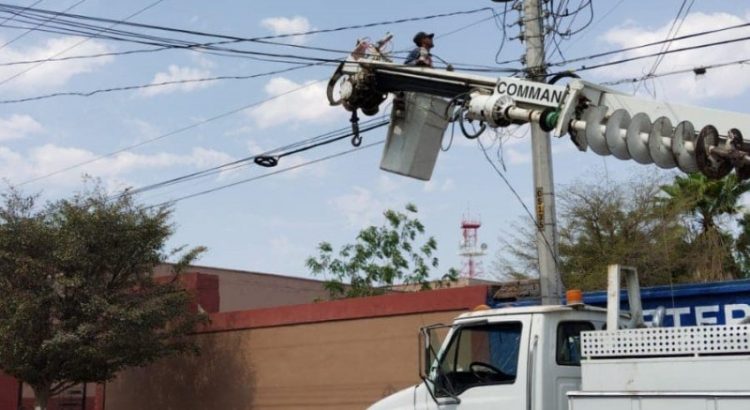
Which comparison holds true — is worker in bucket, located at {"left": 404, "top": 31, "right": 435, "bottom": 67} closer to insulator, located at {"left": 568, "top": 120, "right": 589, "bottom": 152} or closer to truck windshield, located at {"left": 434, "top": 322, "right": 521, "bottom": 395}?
insulator, located at {"left": 568, "top": 120, "right": 589, "bottom": 152}

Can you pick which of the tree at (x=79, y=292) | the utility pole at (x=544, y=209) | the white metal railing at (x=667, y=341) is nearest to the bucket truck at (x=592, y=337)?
the white metal railing at (x=667, y=341)

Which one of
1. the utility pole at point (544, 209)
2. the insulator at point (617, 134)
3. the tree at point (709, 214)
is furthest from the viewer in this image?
the tree at point (709, 214)

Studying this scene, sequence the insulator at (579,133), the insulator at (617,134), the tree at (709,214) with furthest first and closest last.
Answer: the tree at (709,214) < the insulator at (579,133) < the insulator at (617,134)

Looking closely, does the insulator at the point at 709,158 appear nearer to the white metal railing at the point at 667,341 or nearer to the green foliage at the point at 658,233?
the white metal railing at the point at 667,341

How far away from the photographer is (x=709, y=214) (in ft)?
80.4

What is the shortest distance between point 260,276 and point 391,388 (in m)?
19.0

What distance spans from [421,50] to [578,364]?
5275mm

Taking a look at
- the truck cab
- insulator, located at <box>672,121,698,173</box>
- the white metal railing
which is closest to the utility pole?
the truck cab

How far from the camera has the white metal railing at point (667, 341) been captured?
6.18 metres

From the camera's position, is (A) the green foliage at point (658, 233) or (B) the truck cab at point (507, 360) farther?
(A) the green foliage at point (658, 233)

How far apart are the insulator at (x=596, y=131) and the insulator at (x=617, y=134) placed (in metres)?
0.16

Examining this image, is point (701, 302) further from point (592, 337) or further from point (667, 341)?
point (667, 341)

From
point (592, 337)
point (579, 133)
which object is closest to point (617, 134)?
point (579, 133)

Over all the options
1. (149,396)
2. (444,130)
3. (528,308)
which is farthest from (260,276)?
(528,308)
